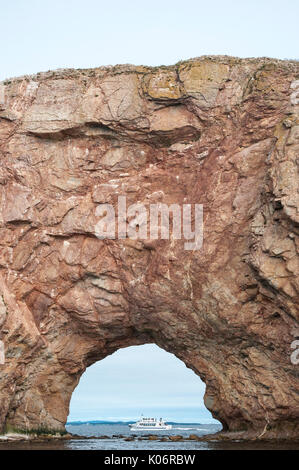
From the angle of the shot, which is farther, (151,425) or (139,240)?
(151,425)

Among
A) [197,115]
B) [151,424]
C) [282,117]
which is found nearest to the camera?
[282,117]

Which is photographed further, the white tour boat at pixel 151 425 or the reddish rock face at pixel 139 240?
the white tour boat at pixel 151 425

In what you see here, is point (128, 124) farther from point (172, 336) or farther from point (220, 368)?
point (220, 368)

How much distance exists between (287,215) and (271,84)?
7.51 meters

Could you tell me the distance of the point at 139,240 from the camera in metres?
32.4

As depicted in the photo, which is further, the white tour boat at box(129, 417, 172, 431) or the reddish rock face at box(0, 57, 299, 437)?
the white tour boat at box(129, 417, 172, 431)

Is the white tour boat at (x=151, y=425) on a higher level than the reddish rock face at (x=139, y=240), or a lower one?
lower

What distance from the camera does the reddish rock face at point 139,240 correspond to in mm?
30547

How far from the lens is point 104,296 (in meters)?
33.1

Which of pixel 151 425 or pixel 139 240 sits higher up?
pixel 139 240

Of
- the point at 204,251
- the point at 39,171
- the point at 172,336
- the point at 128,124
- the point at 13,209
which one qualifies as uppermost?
the point at 128,124

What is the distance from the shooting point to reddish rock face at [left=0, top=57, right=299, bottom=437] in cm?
3055

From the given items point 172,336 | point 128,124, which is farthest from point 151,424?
point 128,124

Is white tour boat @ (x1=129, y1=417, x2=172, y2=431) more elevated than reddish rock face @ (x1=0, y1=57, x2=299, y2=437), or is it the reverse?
reddish rock face @ (x1=0, y1=57, x2=299, y2=437)
